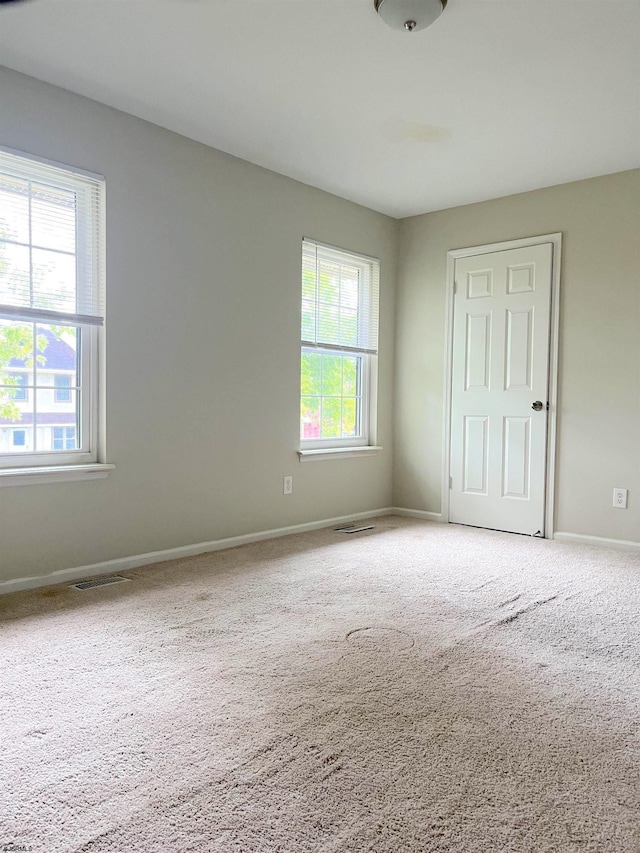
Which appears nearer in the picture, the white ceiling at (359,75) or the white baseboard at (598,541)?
the white ceiling at (359,75)

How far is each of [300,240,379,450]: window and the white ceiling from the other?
825mm

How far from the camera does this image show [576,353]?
418cm

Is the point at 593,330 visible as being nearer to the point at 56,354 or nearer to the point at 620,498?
the point at 620,498

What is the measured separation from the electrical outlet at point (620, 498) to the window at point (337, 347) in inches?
73.2

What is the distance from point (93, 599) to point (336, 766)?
1658 millimetres

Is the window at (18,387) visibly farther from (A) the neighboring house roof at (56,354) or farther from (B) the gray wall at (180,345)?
(B) the gray wall at (180,345)

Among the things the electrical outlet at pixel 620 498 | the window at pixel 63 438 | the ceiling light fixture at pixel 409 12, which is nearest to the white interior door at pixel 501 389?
the electrical outlet at pixel 620 498

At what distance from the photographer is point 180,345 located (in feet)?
11.7

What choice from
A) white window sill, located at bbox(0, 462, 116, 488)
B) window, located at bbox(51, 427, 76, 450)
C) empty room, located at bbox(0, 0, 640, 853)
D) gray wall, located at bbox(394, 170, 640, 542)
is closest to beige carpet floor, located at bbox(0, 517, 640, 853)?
empty room, located at bbox(0, 0, 640, 853)

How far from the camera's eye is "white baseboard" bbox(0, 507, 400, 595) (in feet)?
9.70

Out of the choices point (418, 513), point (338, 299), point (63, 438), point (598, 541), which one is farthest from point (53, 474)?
point (598, 541)

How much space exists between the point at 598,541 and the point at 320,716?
9.73ft

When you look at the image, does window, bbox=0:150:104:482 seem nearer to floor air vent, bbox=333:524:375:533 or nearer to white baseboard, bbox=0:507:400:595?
white baseboard, bbox=0:507:400:595

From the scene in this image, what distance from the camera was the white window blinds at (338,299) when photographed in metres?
4.42
